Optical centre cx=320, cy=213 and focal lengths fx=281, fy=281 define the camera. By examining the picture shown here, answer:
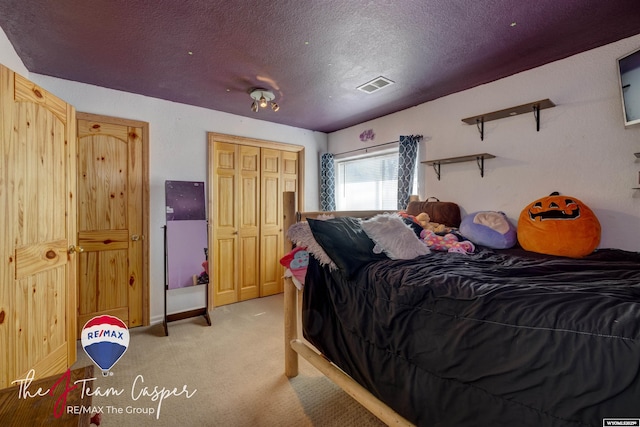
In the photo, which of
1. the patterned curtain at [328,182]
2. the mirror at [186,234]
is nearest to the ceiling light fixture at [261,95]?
Answer: the mirror at [186,234]

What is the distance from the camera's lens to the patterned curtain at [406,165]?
10.1 feet

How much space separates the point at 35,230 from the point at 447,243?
2.74 metres

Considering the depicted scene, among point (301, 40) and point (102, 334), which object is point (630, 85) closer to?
point (301, 40)

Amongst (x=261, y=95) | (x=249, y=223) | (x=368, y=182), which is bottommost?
(x=249, y=223)

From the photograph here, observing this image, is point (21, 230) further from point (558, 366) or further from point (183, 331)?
point (558, 366)

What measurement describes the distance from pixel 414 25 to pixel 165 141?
8.63 feet

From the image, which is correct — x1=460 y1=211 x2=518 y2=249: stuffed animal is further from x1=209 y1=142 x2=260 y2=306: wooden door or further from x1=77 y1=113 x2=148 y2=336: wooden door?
x1=77 y1=113 x2=148 y2=336: wooden door

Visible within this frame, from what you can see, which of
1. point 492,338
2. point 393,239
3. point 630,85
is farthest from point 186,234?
point 630,85

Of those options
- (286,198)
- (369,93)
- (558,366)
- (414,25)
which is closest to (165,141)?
(286,198)

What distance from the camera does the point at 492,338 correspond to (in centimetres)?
98

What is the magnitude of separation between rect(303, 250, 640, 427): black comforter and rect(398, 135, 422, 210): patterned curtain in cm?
156

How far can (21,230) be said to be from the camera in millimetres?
1661

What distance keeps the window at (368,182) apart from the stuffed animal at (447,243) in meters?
1.14

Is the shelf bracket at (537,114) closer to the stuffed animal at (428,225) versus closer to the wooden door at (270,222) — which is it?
the stuffed animal at (428,225)
